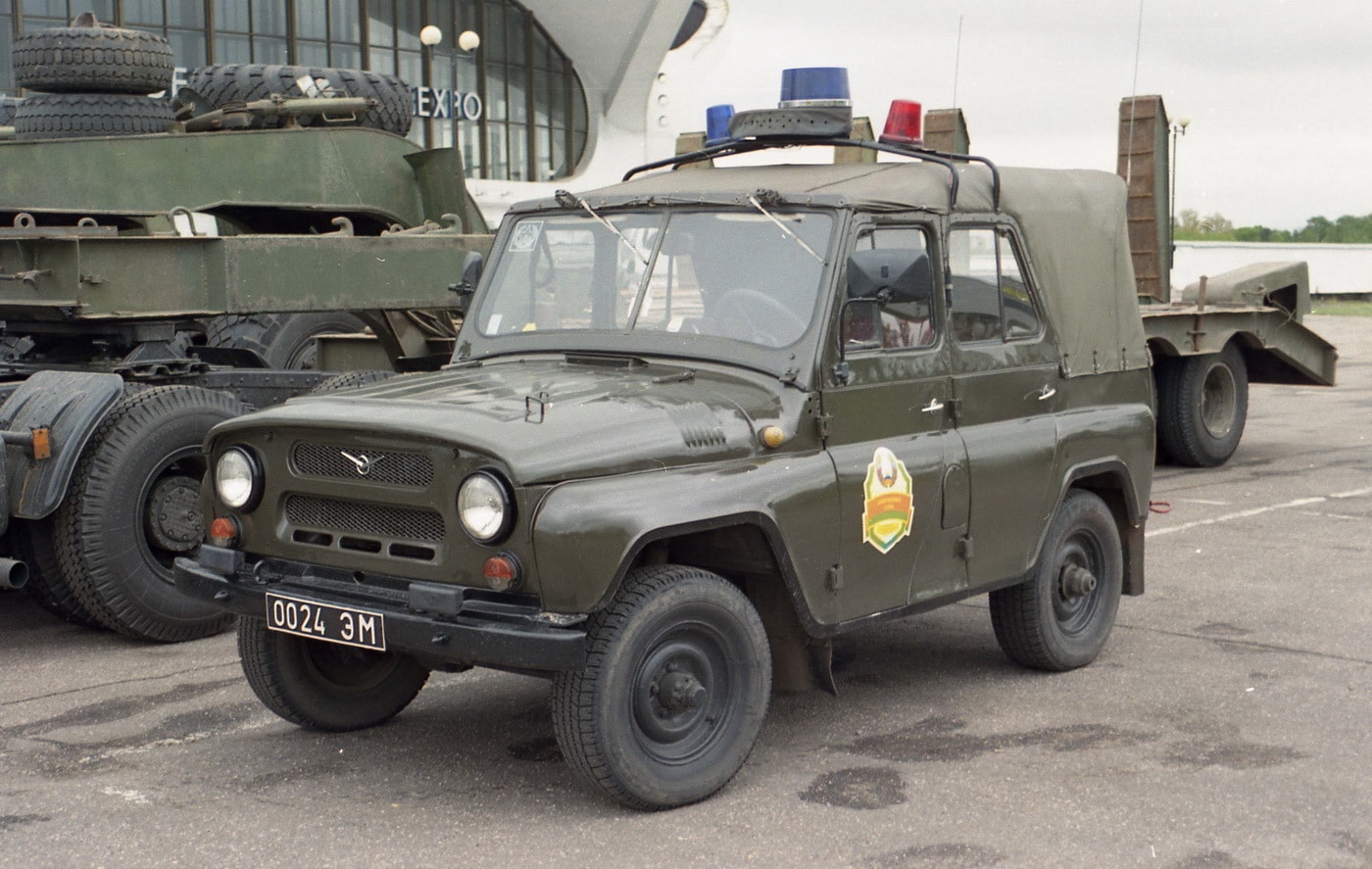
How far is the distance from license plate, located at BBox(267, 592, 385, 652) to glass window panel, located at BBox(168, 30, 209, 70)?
1098 inches

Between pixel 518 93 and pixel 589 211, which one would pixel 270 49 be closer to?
pixel 518 93

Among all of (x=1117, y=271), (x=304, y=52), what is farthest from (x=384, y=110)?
(x=304, y=52)

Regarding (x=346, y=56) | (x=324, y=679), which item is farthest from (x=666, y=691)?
(x=346, y=56)

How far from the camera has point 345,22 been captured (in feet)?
112

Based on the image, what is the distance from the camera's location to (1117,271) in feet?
23.9

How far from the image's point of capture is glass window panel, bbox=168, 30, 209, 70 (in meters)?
31.3

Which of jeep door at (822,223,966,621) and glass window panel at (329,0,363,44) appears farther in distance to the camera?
glass window panel at (329,0,363,44)

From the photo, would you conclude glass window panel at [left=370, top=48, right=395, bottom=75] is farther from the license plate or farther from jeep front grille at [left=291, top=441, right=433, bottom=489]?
the license plate

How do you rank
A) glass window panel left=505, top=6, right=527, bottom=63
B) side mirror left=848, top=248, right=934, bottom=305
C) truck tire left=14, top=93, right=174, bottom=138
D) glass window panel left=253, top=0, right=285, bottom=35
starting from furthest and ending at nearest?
glass window panel left=505, top=6, right=527, bottom=63 < glass window panel left=253, top=0, right=285, bottom=35 < truck tire left=14, top=93, right=174, bottom=138 < side mirror left=848, top=248, right=934, bottom=305

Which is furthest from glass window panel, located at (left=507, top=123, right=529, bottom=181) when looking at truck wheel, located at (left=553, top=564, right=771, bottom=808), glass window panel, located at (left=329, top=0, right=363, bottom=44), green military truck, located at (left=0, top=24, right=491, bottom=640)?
truck wheel, located at (left=553, top=564, right=771, bottom=808)

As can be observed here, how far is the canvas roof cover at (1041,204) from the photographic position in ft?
20.2

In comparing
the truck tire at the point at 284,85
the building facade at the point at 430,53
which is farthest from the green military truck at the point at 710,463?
the building facade at the point at 430,53

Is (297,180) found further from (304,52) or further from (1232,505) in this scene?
(304,52)

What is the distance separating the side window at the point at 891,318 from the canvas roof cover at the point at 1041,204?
0.32ft
